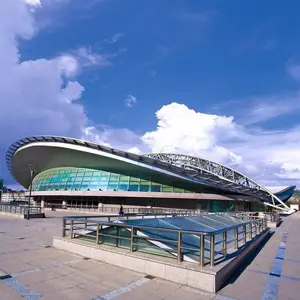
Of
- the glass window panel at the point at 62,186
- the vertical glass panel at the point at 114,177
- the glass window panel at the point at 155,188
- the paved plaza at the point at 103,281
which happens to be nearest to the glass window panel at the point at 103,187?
the vertical glass panel at the point at 114,177

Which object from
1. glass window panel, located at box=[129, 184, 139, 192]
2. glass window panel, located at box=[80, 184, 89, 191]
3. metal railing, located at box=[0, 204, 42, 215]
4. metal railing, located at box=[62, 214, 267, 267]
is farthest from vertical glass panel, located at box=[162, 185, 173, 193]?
metal railing, located at box=[62, 214, 267, 267]

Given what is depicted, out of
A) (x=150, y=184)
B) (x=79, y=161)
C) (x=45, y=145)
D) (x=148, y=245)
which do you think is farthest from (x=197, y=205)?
(x=148, y=245)

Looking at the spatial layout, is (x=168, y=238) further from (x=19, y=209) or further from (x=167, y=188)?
(x=167, y=188)

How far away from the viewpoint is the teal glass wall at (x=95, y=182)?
161 feet

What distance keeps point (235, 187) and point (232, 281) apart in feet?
174

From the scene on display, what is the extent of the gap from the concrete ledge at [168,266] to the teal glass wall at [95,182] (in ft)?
131

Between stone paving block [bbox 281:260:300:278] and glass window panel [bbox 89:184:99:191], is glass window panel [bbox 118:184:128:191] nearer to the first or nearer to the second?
glass window panel [bbox 89:184:99:191]

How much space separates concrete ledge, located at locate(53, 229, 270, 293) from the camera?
19.9 feet

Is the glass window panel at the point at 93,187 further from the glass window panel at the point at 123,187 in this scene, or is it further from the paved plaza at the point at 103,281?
the paved plaza at the point at 103,281

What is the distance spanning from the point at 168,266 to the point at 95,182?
46.0 metres


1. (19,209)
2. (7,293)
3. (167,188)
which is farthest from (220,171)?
(7,293)

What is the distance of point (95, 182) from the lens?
51.3 m

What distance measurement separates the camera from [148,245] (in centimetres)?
770

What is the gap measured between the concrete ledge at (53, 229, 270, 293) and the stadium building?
3794 cm
